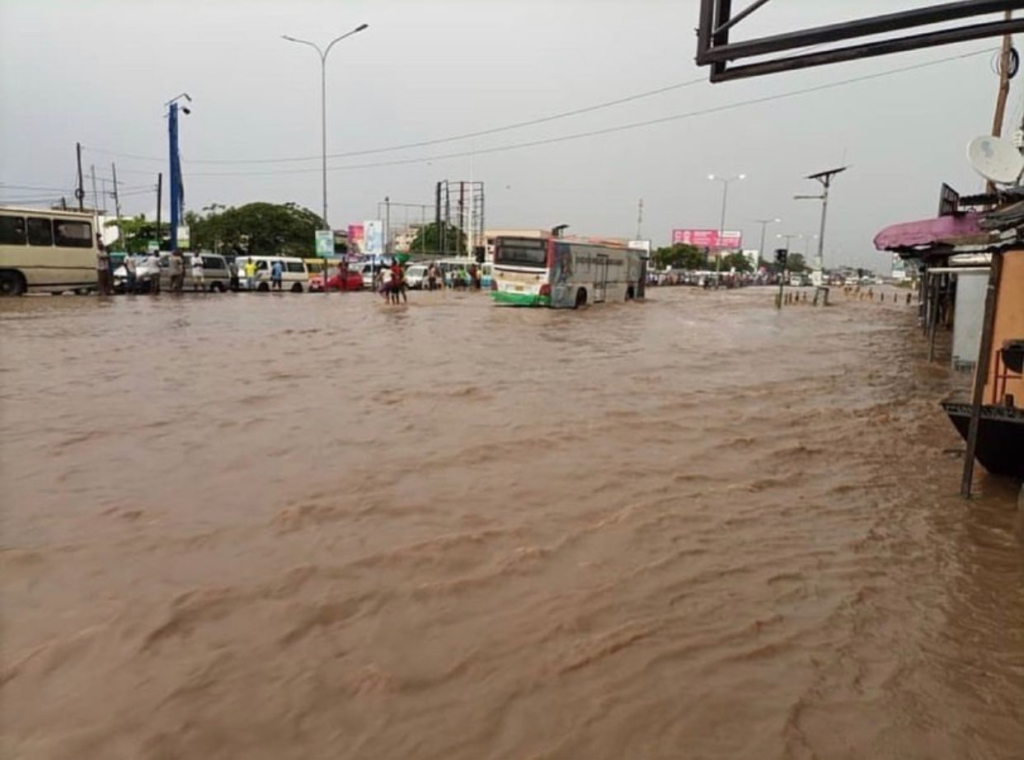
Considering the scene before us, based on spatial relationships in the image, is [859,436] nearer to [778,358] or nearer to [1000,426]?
[1000,426]

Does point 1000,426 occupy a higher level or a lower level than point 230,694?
higher

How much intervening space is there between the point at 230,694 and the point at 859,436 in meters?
6.05

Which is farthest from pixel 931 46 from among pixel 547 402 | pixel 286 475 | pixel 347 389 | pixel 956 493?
pixel 347 389

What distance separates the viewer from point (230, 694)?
95.3 inches

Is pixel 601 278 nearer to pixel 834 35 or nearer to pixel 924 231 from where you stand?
pixel 924 231

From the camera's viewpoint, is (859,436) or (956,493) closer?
(956,493)

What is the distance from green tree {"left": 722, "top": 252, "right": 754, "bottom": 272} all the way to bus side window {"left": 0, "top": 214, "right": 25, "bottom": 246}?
9159cm

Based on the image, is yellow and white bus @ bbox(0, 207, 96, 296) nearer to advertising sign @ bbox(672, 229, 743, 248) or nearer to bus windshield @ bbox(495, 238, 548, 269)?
bus windshield @ bbox(495, 238, 548, 269)

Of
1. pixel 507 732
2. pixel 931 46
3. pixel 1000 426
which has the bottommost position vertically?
pixel 507 732

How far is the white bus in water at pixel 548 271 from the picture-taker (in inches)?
822

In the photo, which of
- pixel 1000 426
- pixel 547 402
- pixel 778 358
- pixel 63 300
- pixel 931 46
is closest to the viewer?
pixel 931 46

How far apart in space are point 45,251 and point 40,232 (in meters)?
0.56

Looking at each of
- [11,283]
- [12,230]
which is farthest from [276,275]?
[12,230]

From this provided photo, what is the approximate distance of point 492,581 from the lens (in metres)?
3.38
